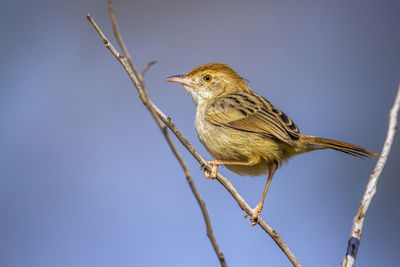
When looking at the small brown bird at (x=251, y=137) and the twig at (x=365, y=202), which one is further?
the small brown bird at (x=251, y=137)

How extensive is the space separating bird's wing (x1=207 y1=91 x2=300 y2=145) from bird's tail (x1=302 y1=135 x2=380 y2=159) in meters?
0.13

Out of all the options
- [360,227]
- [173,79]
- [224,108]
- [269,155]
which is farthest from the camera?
[173,79]

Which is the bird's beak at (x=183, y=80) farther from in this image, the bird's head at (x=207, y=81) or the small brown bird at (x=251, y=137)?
the small brown bird at (x=251, y=137)

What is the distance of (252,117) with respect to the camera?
13.1 feet

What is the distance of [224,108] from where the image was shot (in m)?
4.14

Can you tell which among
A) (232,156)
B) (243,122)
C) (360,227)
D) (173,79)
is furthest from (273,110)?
(360,227)

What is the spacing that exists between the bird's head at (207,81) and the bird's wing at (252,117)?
0.28 m

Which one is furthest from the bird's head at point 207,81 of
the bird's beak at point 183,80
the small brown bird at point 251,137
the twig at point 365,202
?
the twig at point 365,202

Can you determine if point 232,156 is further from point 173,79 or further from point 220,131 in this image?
point 173,79

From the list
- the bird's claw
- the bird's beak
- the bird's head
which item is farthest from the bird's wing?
the bird's claw

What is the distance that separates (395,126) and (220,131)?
1.57 m

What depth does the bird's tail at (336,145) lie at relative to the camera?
11.5 ft

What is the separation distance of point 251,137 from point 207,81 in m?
1.14

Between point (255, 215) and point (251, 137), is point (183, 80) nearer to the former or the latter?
point (251, 137)
